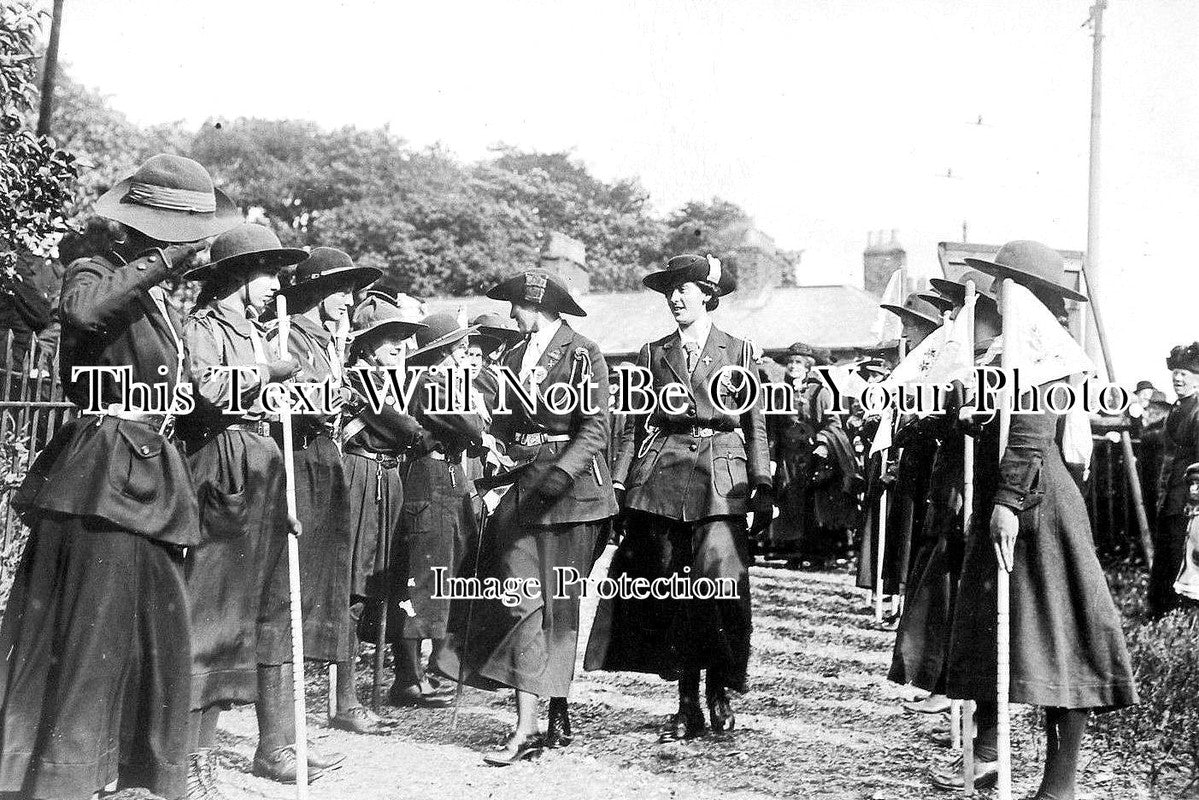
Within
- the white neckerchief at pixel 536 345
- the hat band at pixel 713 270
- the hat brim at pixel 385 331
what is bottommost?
the white neckerchief at pixel 536 345

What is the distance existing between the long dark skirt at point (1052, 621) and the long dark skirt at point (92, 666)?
2.98 m

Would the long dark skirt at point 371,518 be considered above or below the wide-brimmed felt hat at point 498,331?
below

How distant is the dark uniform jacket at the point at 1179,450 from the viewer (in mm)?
7215

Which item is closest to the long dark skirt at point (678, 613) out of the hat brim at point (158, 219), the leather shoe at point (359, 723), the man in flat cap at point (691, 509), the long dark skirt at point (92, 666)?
the man in flat cap at point (691, 509)

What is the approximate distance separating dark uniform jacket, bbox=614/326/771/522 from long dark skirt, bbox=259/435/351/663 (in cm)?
146

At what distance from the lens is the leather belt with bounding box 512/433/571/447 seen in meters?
5.25

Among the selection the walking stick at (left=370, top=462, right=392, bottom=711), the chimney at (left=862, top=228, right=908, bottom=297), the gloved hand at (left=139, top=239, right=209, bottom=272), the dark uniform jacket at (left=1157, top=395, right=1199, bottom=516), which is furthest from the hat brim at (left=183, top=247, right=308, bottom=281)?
Result: the chimney at (left=862, top=228, right=908, bottom=297)

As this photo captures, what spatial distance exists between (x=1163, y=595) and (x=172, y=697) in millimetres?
6514

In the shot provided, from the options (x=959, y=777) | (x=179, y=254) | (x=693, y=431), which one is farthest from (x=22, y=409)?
(x=959, y=777)

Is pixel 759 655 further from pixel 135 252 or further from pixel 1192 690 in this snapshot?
pixel 135 252

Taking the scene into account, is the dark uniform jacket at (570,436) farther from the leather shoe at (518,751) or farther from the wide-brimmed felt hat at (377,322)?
the leather shoe at (518,751)

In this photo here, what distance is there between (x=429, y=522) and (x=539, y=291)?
1566 millimetres

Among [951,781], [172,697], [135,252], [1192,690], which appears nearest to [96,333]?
[135,252]

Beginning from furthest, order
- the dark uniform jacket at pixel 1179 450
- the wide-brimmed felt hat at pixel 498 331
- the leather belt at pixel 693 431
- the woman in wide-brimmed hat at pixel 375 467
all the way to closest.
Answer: the dark uniform jacket at pixel 1179 450 < the wide-brimmed felt hat at pixel 498 331 < the woman in wide-brimmed hat at pixel 375 467 < the leather belt at pixel 693 431
